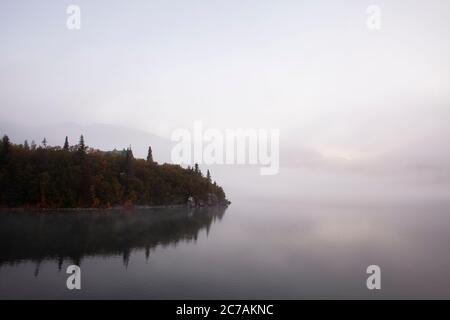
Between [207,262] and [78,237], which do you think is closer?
[207,262]

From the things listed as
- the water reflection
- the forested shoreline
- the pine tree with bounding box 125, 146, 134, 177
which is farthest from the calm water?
the pine tree with bounding box 125, 146, 134, 177

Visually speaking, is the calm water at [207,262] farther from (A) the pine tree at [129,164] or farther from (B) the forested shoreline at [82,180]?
(A) the pine tree at [129,164]

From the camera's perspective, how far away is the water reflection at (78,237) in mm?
52406

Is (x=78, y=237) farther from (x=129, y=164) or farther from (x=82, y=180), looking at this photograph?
(x=129, y=164)

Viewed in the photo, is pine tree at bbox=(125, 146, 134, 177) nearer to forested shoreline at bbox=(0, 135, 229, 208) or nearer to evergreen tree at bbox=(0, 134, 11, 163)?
forested shoreline at bbox=(0, 135, 229, 208)

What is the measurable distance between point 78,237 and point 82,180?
60195 mm

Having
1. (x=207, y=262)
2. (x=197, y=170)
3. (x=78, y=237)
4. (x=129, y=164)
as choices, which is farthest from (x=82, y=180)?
(x=207, y=262)

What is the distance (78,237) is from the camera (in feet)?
220

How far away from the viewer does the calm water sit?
38.6m

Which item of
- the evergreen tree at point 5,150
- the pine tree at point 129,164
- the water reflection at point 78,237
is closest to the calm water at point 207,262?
the water reflection at point 78,237

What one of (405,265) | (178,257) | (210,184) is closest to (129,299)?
(178,257)

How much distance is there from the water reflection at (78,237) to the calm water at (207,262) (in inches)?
6.4
